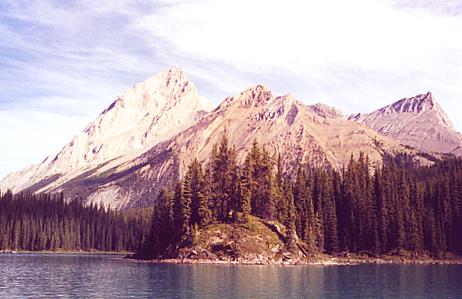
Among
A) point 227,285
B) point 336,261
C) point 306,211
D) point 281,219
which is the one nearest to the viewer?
point 227,285

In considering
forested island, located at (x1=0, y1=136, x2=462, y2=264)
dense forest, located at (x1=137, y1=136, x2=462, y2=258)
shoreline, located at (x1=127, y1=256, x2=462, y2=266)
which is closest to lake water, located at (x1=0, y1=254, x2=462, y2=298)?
shoreline, located at (x1=127, y1=256, x2=462, y2=266)

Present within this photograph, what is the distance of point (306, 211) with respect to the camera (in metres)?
182

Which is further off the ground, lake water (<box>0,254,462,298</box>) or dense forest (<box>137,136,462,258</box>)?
dense forest (<box>137,136,462,258</box>)

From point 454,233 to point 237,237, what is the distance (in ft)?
268

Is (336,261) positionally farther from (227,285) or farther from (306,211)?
(227,285)

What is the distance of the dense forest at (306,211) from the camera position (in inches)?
6644

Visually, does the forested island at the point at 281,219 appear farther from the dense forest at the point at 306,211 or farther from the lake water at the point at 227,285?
the lake water at the point at 227,285

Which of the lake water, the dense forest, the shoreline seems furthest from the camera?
the dense forest

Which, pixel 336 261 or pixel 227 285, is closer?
pixel 227 285

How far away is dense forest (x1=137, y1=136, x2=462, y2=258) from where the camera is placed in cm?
16875

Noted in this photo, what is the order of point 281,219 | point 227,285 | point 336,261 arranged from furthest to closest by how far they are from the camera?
point 336,261 < point 281,219 < point 227,285

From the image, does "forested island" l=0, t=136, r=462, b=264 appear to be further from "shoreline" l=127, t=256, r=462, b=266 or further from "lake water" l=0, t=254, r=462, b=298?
"lake water" l=0, t=254, r=462, b=298

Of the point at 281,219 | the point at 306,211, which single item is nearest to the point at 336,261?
the point at 306,211

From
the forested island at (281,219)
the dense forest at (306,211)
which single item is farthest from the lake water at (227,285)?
the dense forest at (306,211)
